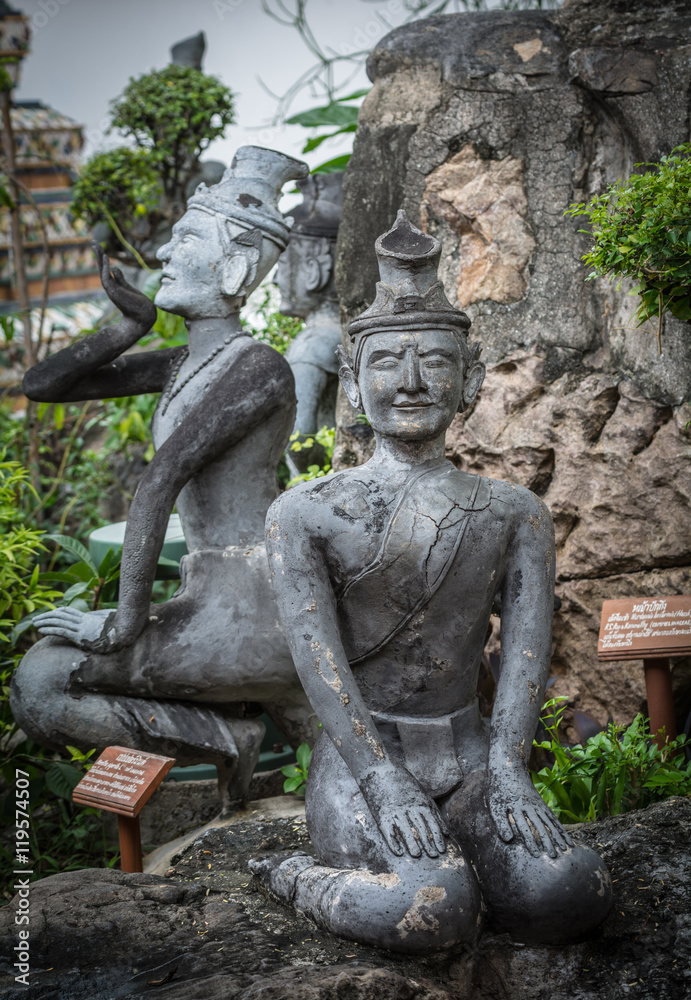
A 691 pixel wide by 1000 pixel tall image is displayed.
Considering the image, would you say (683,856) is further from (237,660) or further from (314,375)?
(314,375)

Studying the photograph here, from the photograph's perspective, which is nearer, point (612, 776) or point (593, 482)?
point (612, 776)

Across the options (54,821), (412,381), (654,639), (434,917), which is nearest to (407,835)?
(434,917)

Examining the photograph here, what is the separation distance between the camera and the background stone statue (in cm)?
482

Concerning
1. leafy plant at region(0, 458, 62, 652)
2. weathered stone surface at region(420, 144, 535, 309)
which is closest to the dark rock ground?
leafy plant at region(0, 458, 62, 652)

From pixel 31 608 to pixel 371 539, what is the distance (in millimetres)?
1905

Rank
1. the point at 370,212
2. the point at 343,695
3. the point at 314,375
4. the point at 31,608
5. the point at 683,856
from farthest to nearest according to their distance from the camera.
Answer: the point at 314,375, the point at 370,212, the point at 31,608, the point at 683,856, the point at 343,695

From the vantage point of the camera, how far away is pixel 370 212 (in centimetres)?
398

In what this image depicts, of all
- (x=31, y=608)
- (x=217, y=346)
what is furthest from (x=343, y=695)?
(x=31, y=608)

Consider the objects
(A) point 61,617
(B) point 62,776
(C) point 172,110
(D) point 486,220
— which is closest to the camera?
(A) point 61,617

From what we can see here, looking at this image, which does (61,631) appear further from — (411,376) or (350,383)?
(411,376)

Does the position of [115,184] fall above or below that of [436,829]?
above

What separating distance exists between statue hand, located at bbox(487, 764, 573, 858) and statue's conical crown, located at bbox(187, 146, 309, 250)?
194 centimetres

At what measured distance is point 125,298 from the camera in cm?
320

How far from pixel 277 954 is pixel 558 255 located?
273 cm
